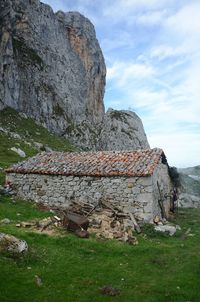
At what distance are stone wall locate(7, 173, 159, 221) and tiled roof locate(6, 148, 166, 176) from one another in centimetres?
41

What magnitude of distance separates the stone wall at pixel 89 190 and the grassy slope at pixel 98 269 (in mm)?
2614

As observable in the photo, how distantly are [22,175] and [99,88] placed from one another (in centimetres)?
9485

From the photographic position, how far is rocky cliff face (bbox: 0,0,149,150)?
8025cm

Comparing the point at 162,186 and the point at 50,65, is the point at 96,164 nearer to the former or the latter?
the point at 162,186

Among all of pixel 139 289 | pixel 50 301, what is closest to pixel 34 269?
pixel 50 301

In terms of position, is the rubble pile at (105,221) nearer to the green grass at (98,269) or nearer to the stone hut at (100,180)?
the stone hut at (100,180)

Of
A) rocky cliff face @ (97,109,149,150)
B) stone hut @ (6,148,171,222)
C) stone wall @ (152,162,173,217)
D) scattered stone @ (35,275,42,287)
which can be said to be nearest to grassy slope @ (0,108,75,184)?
stone hut @ (6,148,171,222)

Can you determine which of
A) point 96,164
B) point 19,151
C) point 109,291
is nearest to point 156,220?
point 96,164

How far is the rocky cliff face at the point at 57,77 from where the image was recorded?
8025cm

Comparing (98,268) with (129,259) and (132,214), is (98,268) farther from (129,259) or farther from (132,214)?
(132,214)

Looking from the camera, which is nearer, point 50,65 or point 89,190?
point 89,190

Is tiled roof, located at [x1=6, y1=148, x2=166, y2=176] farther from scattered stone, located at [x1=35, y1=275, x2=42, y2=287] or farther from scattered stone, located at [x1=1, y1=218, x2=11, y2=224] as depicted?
scattered stone, located at [x1=35, y1=275, x2=42, y2=287]

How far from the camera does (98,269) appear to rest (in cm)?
1551

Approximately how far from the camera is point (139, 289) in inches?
541
